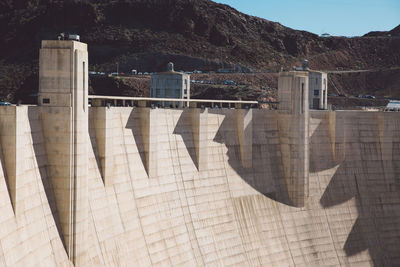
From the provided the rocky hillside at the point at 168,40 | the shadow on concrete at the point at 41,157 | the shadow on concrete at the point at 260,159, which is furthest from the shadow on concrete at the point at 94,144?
the rocky hillside at the point at 168,40

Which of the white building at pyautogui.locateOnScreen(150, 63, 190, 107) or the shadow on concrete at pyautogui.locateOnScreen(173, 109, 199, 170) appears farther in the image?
the white building at pyautogui.locateOnScreen(150, 63, 190, 107)

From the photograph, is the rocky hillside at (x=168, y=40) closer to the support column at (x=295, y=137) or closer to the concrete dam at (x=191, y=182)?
the support column at (x=295, y=137)

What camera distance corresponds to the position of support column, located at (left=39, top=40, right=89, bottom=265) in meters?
18.3

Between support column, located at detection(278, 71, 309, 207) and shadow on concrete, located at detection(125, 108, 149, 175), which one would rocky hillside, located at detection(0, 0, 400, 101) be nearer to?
support column, located at detection(278, 71, 309, 207)

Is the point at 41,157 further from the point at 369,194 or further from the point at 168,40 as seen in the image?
the point at 168,40

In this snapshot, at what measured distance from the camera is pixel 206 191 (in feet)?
91.6

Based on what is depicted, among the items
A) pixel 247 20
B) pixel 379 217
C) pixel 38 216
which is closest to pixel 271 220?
pixel 379 217

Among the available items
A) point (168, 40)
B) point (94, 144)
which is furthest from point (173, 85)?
point (168, 40)

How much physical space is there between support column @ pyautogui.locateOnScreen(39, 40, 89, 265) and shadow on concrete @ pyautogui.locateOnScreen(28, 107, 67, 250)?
11 centimetres

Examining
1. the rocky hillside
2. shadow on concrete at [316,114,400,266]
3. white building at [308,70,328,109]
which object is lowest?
shadow on concrete at [316,114,400,266]

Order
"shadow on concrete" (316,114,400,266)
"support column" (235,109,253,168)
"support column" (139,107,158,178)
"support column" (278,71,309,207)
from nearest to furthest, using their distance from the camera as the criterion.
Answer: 1. "support column" (139,107,158,178)
2. "support column" (235,109,253,168)
3. "support column" (278,71,309,207)
4. "shadow on concrete" (316,114,400,266)

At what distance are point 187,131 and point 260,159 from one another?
565 centimetres

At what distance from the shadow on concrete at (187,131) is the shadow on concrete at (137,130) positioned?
3.05 m

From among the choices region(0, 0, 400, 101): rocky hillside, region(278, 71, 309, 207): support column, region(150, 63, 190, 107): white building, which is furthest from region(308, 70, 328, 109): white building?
region(0, 0, 400, 101): rocky hillside
